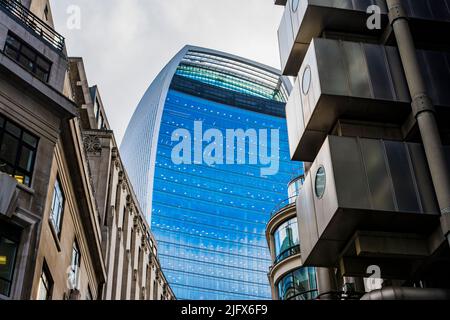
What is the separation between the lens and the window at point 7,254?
20.7 meters

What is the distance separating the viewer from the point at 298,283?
38250 mm

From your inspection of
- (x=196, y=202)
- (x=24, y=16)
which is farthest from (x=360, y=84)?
(x=196, y=202)

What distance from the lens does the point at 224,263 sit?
585 feet

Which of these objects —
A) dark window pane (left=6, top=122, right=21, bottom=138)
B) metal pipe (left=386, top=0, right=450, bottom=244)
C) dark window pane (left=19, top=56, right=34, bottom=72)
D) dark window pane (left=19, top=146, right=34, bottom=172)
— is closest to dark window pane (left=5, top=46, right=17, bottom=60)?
dark window pane (left=19, top=56, right=34, bottom=72)

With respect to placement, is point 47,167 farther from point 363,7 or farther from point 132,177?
point 132,177

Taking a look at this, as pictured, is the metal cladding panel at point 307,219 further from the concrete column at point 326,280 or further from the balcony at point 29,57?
the balcony at point 29,57

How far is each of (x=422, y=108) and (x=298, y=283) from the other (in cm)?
1729

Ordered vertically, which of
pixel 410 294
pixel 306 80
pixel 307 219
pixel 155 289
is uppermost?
pixel 155 289

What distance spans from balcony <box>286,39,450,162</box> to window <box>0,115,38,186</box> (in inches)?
444

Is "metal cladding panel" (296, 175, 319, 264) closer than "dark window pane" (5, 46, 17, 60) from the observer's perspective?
Yes

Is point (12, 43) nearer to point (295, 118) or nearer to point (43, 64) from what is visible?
point (43, 64)

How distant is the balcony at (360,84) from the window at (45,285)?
39.8 ft

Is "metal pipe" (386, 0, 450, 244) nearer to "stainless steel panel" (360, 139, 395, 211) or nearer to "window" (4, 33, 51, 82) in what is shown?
"stainless steel panel" (360, 139, 395, 211)

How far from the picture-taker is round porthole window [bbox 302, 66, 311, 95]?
26844 mm
